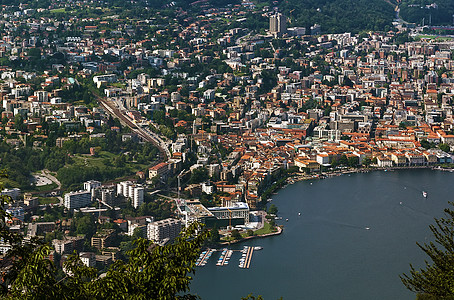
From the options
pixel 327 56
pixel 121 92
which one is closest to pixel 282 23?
pixel 327 56

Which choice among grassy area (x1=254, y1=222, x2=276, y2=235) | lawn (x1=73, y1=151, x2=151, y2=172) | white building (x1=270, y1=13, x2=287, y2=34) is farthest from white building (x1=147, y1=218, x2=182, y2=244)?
white building (x1=270, y1=13, x2=287, y2=34)

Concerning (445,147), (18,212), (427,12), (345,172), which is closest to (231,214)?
(18,212)

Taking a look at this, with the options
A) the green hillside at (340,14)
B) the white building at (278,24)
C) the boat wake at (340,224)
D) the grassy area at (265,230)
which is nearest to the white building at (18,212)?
the grassy area at (265,230)

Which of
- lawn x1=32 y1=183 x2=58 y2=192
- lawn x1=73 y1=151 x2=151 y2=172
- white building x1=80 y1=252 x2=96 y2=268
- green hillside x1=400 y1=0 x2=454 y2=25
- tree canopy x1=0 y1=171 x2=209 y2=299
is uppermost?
green hillside x1=400 y1=0 x2=454 y2=25

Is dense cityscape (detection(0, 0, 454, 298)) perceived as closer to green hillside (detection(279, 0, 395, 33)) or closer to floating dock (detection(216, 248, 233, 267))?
floating dock (detection(216, 248, 233, 267))

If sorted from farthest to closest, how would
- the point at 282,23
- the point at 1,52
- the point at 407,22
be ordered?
the point at 407,22
the point at 282,23
the point at 1,52

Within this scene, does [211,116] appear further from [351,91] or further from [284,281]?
[284,281]
